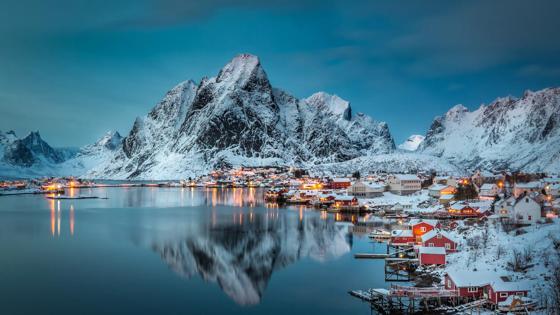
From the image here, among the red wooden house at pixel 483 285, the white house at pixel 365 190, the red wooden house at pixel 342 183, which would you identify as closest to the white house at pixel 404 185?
the white house at pixel 365 190

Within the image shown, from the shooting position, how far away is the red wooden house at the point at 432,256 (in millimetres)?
29938

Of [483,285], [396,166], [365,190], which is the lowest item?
[483,285]

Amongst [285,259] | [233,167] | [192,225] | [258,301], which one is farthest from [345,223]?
[233,167]

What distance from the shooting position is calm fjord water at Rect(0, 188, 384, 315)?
79.2 ft

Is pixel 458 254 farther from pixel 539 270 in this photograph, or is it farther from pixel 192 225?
pixel 192 225

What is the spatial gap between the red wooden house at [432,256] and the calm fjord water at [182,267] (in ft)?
9.47

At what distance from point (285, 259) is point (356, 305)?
11231mm

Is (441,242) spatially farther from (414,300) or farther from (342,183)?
(342,183)

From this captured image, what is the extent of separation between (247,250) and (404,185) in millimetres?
50873

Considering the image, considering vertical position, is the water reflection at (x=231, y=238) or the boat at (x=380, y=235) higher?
the boat at (x=380, y=235)

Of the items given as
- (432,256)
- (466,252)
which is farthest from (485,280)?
(466,252)

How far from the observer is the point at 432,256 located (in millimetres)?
30141

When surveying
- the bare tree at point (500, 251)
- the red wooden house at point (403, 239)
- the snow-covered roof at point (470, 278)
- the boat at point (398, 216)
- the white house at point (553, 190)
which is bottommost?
the boat at point (398, 216)

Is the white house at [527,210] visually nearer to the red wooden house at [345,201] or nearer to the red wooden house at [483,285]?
the red wooden house at [483,285]
